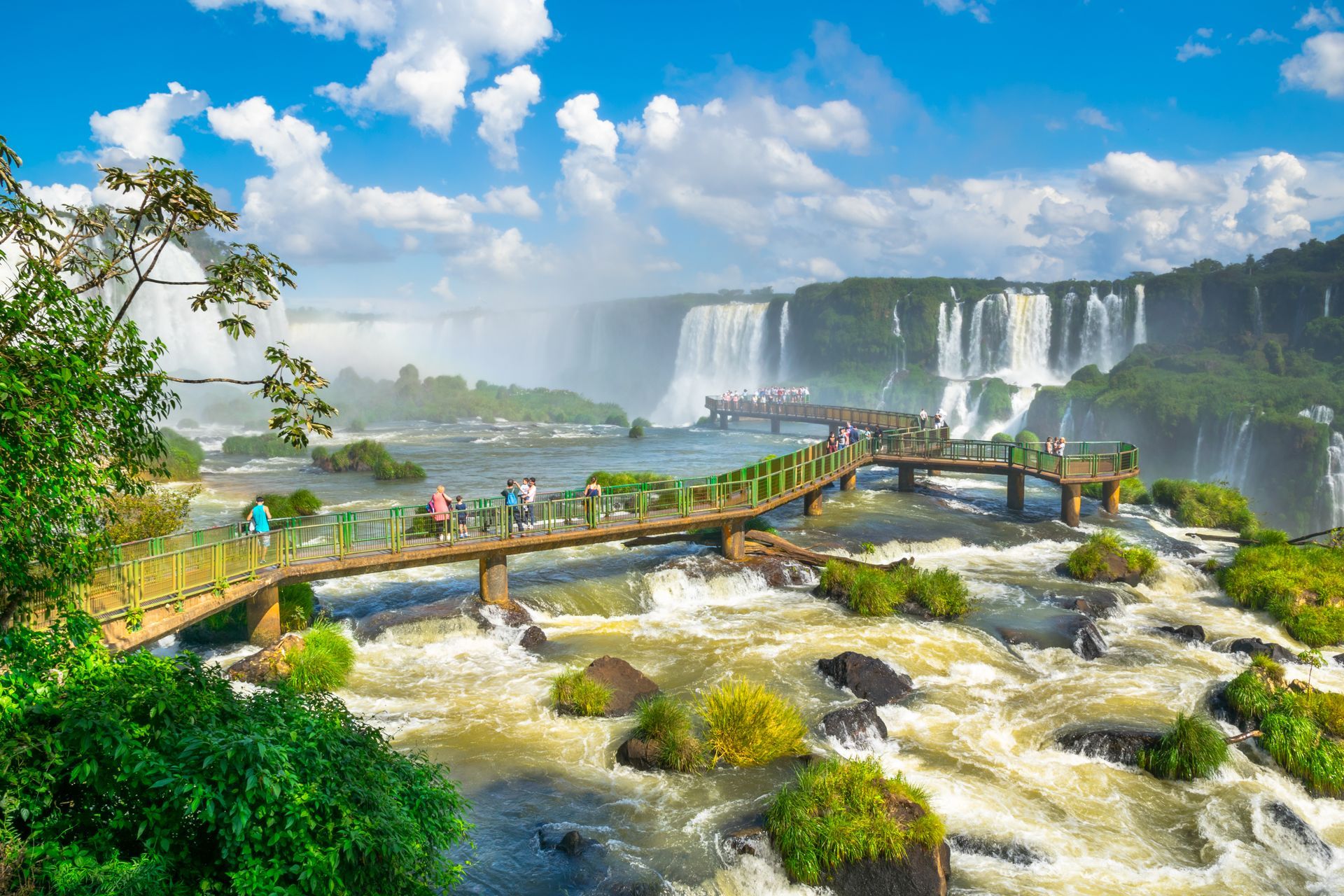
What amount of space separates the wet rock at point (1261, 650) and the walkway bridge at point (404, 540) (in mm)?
11623

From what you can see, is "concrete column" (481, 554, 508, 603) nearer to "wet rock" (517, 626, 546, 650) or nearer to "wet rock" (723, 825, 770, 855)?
"wet rock" (517, 626, 546, 650)

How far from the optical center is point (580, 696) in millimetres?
14875

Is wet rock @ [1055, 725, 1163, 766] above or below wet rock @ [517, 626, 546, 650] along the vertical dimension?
below

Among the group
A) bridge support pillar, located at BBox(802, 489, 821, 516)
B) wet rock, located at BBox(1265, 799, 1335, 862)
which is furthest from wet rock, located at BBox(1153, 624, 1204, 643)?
bridge support pillar, located at BBox(802, 489, 821, 516)

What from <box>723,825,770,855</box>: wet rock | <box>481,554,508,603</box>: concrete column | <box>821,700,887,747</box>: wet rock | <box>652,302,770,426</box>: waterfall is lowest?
<box>723,825,770,855</box>: wet rock

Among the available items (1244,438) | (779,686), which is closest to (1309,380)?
(1244,438)

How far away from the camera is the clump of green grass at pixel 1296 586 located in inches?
765

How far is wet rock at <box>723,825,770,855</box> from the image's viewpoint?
10.6 meters

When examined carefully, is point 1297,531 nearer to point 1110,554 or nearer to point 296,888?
point 1110,554

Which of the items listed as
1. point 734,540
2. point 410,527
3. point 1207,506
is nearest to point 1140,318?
point 1207,506

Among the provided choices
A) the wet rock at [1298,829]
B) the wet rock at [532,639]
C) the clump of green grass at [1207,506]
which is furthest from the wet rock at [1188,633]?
the clump of green grass at [1207,506]

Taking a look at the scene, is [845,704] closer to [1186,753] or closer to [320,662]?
[1186,753]

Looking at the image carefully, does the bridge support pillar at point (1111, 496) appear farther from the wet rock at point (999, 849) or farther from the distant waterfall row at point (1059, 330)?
the distant waterfall row at point (1059, 330)

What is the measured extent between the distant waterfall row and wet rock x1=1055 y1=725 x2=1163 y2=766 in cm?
7292
